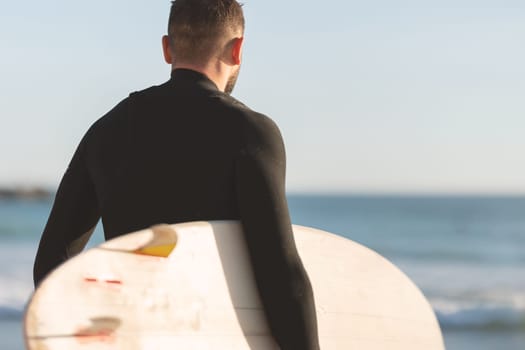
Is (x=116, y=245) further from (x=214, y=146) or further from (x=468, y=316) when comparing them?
(x=468, y=316)

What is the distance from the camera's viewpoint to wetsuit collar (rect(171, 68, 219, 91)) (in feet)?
6.71

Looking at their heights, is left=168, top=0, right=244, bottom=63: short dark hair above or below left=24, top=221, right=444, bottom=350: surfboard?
above

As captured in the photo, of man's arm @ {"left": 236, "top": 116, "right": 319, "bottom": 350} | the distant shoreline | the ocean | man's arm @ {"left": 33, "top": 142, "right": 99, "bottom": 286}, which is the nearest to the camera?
man's arm @ {"left": 236, "top": 116, "right": 319, "bottom": 350}

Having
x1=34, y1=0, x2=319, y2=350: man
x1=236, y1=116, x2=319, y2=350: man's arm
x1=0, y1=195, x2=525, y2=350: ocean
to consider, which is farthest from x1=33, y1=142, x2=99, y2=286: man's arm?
x1=0, y1=195, x2=525, y2=350: ocean

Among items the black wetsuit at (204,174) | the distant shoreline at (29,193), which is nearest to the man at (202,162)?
the black wetsuit at (204,174)

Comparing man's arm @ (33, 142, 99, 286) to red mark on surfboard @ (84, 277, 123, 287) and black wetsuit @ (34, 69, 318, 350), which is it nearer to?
black wetsuit @ (34, 69, 318, 350)

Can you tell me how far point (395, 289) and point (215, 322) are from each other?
0.61m

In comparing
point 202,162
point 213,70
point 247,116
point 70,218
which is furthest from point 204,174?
point 70,218

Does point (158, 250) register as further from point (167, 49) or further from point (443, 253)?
point (443, 253)

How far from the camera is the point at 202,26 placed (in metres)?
2.05

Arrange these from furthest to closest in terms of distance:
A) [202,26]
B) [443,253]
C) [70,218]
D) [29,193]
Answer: [29,193] < [443,253] < [70,218] < [202,26]

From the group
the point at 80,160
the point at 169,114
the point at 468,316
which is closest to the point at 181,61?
the point at 169,114

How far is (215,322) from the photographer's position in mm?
2086

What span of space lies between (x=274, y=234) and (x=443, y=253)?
58.5 ft
